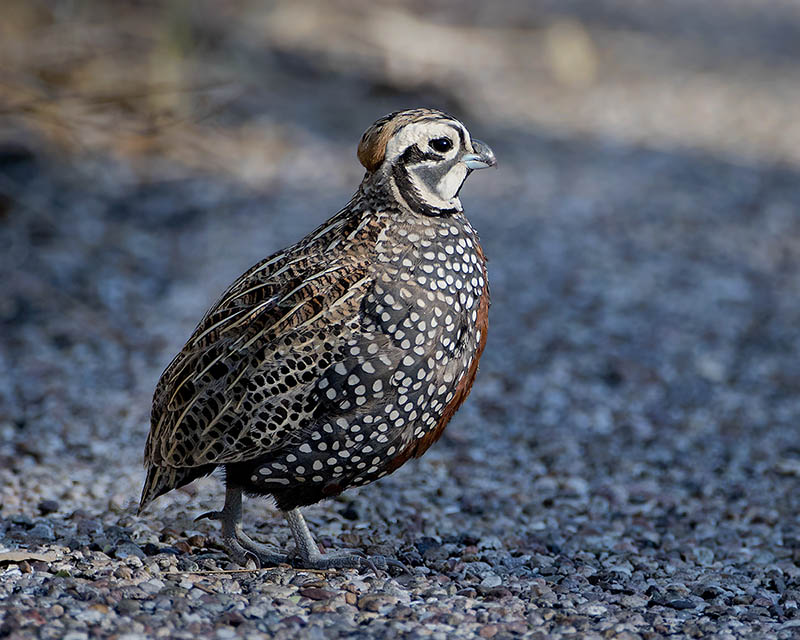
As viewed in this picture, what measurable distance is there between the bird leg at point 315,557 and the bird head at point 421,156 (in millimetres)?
1375

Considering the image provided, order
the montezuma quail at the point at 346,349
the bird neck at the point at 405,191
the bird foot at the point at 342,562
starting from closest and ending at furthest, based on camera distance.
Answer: the montezuma quail at the point at 346,349, the bird neck at the point at 405,191, the bird foot at the point at 342,562

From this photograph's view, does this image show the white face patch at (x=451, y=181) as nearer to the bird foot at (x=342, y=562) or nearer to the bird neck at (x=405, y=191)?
the bird neck at (x=405, y=191)

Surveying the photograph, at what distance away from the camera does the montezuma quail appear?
3.80 metres

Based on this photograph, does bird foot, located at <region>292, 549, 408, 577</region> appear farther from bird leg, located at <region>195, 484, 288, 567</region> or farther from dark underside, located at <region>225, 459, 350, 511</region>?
dark underside, located at <region>225, 459, 350, 511</region>

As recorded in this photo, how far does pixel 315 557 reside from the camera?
4.14 meters

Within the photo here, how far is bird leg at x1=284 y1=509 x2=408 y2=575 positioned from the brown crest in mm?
1465

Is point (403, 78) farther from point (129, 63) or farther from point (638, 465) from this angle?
point (638, 465)

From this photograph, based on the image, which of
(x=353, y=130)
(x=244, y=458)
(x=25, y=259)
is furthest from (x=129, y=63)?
(x=244, y=458)

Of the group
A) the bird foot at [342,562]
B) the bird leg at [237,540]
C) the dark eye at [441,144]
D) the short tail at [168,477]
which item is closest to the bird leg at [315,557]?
the bird foot at [342,562]

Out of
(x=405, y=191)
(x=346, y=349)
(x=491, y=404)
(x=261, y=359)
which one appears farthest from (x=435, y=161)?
(x=491, y=404)

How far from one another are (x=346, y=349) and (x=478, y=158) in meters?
0.97

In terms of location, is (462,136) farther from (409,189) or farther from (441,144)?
(409,189)

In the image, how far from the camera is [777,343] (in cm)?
738

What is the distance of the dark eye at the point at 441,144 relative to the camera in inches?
158
